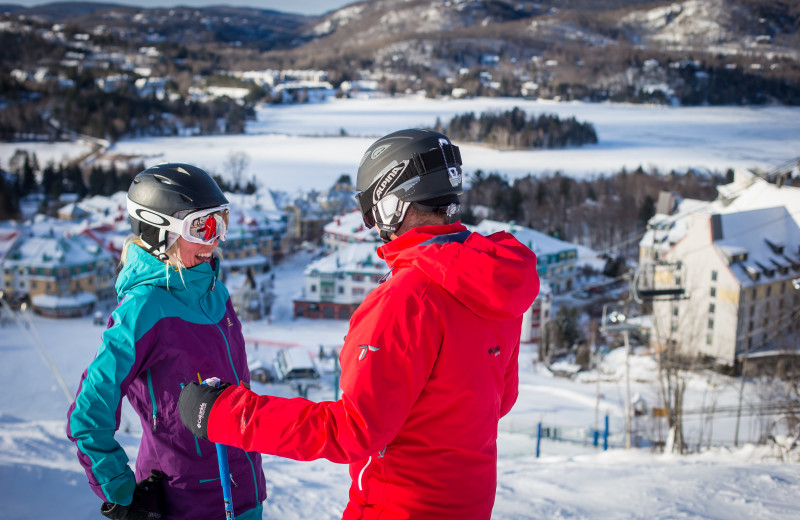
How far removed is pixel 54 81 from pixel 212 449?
97.0 m

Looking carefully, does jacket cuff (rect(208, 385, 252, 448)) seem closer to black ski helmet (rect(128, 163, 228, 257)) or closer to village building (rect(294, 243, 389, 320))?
black ski helmet (rect(128, 163, 228, 257))

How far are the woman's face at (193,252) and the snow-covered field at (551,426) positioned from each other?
188 cm

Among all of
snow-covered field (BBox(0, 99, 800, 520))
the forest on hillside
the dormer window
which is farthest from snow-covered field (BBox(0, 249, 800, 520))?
the forest on hillside

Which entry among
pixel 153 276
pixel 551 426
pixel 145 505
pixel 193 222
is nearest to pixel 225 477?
pixel 145 505

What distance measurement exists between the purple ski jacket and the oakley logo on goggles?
10 centimetres

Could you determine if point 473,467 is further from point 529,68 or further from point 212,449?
point 529,68

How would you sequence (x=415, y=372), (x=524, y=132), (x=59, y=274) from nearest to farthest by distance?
(x=415, y=372), (x=59, y=274), (x=524, y=132)

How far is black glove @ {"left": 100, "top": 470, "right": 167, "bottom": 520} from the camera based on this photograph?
66.5 inches

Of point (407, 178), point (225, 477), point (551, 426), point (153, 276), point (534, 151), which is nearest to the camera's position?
point (407, 178)

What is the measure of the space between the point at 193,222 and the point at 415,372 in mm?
988

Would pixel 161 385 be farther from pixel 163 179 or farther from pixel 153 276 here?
pixel 163 179

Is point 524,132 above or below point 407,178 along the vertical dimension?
above

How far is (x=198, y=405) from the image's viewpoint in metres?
1.32

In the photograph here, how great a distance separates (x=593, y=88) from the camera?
79000 millimetres
